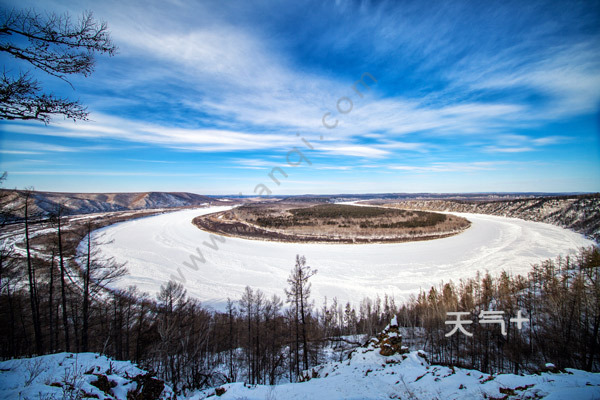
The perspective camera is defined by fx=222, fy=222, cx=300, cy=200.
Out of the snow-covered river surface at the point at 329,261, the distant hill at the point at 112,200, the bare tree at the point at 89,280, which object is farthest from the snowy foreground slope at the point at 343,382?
the distant hill at the point at 112,200

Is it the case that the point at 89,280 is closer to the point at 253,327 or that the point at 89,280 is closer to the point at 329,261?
the point at 253,327

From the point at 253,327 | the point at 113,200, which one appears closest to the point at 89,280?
the point at 253,327

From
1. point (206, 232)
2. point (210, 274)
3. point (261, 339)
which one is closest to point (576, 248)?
point (261, 339)

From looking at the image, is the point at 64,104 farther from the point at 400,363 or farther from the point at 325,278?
the point at 325,278

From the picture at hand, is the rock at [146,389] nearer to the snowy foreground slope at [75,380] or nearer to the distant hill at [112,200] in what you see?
the snowy foreground slope at [75,380]

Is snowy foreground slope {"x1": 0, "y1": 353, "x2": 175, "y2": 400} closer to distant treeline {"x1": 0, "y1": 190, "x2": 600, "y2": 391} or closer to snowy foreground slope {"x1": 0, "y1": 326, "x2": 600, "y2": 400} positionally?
snowy foreground slope {"x1": 0, "y1": 326, "x2": 600, "y2": 400}

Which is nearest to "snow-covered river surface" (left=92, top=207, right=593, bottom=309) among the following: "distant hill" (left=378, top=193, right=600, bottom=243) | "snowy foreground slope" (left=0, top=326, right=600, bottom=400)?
"distant hill" (left=378, top=193, right=600, bottom=243)

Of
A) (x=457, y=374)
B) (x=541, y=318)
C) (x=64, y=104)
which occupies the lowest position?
(x=541, y=318)
